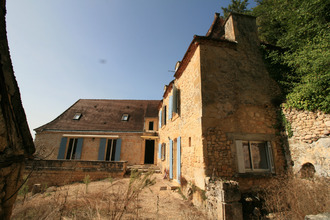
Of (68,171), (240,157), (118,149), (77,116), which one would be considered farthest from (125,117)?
(240,157)

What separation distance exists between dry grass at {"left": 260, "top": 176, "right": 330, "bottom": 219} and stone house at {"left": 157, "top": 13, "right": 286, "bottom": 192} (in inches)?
35.8

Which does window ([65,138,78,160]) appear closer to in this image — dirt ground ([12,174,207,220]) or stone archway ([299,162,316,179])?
dirt ground ([12,174,207,220])

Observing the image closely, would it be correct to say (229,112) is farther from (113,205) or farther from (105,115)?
(105,115)

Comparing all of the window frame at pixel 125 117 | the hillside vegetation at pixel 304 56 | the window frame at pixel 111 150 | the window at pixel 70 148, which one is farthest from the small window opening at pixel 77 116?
the hillside vegetation at pixel 304 56

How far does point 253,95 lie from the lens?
20.0 ft

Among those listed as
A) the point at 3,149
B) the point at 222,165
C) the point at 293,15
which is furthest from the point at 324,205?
the point at 293,15

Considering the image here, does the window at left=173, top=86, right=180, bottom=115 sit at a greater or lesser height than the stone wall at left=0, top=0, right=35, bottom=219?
greater

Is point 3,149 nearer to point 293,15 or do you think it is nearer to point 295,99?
point 295,99

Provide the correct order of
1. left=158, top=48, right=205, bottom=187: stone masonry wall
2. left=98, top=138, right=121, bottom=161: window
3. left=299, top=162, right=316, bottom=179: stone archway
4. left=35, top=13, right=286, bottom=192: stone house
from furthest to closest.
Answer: left=98, top=138, right=121, bottom=161: window, left=158, top=48, right=205, bottom=187: stone masonry wall, left=35, top=13, right=286, bottom=192: stone house, left=299, top=162, right=316, bottom=179: stone archway

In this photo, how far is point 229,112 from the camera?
18.5 ft

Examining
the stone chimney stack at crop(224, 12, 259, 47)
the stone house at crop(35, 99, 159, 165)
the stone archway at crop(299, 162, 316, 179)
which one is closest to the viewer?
the stone archway at crop(299, 162, 316, 179)

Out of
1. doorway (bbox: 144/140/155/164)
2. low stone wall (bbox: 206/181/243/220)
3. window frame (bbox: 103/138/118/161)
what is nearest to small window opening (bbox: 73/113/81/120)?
window frame (bbox: 103/138/118/161)

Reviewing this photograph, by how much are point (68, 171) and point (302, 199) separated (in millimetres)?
10239

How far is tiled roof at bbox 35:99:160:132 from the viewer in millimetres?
14719
